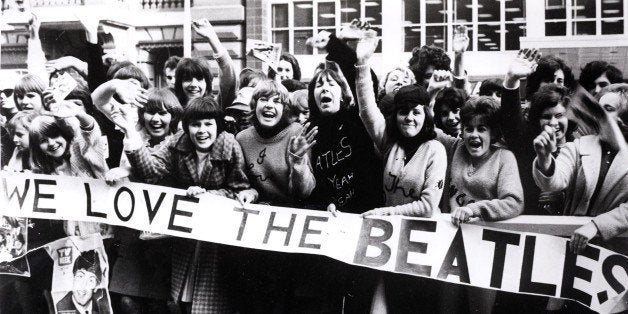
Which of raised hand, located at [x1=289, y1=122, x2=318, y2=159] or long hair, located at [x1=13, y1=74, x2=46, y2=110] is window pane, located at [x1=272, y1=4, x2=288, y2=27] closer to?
raised hand, located at [x1=289, y1=122, x2=318, y2=159]

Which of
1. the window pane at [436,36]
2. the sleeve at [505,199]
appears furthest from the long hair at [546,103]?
the window pane at [436,36]

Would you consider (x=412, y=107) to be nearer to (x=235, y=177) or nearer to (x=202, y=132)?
(x=235, y=177)

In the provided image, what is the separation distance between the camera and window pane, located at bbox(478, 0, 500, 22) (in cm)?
484

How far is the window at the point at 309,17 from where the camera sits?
5.10m

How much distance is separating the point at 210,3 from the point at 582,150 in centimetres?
268

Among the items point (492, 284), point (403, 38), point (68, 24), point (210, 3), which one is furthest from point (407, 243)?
point (68, 24)

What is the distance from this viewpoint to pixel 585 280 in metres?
4.09

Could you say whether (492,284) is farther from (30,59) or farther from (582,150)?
(30,59)

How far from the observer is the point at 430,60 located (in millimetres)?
4879

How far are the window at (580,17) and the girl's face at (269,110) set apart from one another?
66.4 inches

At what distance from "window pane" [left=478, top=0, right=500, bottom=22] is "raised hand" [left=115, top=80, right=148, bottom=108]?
2200 millimetres

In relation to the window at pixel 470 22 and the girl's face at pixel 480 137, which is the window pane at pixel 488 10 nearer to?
the window at pixel 470 22

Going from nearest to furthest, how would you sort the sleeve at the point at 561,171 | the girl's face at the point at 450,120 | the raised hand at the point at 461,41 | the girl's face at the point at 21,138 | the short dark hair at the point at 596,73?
the sleeve at the point at 561,171
the short dark hair at the point at 596,73
the girl's face at the point at 450,120
the raised hand at the point at 461,41
the girl's face at the point at 21,138

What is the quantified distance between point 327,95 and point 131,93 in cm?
132
